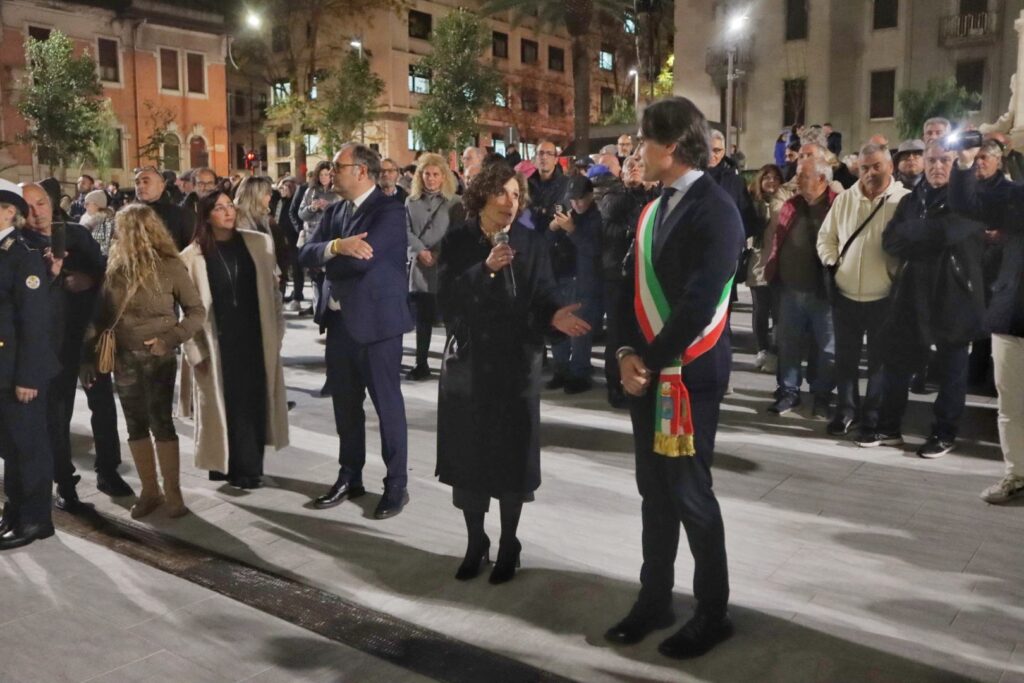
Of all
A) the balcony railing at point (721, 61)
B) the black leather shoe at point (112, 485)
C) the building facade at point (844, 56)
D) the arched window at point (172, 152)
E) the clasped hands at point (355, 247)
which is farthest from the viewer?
the arched window at point (172, 152)

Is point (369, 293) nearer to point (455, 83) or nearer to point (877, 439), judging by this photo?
point (877, 439)

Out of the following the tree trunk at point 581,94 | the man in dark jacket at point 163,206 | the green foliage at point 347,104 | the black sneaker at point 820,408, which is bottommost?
the black sneaker at point 820,408

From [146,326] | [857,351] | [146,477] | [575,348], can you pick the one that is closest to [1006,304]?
[857,351]

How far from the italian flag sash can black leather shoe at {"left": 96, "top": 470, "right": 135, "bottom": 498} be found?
373cm

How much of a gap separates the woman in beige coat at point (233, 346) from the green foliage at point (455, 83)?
121 ft

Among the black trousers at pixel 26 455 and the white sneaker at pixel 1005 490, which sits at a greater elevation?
the black trousers at pixel 26 455

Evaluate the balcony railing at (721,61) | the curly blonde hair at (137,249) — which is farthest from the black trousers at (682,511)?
the balcony railing at (721,61)

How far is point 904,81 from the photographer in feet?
114

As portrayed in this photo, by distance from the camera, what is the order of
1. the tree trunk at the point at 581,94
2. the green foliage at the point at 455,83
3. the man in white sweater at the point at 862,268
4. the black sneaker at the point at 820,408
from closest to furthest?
the man in white sweater at the point at 862,268
the black sneaker at the point at 820,408
the tree trunk at the point at 581,94
the green foliage at the point at 455,83

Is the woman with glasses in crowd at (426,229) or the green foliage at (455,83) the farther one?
the green foliage at (455,83)

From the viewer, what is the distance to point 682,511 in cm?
354

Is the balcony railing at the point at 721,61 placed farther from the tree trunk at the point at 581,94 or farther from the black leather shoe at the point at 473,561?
the black leather shoe at the point at 473,561

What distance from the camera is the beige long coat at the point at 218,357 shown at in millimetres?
5645

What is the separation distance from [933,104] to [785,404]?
93.4 ft
